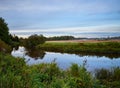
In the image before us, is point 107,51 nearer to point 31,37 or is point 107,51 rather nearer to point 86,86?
point 31,37

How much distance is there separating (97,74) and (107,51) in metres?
38.3

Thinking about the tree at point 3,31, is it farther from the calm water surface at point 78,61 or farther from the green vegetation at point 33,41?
the calm water surface at point 78,61

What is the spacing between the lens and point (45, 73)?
33.7ft

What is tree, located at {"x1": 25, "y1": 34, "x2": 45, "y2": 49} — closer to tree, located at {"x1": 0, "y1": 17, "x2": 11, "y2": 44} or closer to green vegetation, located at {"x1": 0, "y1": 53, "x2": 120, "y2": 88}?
tree, located at {"x1": 0, "y1": 17, "x2": 11, "y2": 44}

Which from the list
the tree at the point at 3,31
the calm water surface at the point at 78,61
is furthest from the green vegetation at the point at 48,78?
the tree at the point at 3,31

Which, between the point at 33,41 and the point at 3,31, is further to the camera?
the point at 33,41

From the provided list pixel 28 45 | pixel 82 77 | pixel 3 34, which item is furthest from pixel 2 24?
pixel 82 77

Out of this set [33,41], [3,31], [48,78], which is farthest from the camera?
[33,41]

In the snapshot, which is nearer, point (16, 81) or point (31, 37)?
point (16, 81)

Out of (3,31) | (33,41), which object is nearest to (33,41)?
(33,41)

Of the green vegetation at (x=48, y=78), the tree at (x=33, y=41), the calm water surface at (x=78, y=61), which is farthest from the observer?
the tree at (x=33, y=41)

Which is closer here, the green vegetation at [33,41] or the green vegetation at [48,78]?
the green vegetation at [48,78]

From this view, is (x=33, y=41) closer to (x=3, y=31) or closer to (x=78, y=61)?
(x=3, y=31)

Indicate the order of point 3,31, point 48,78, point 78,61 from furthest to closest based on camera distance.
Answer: point 3,31, point 78,61, point 48,78
